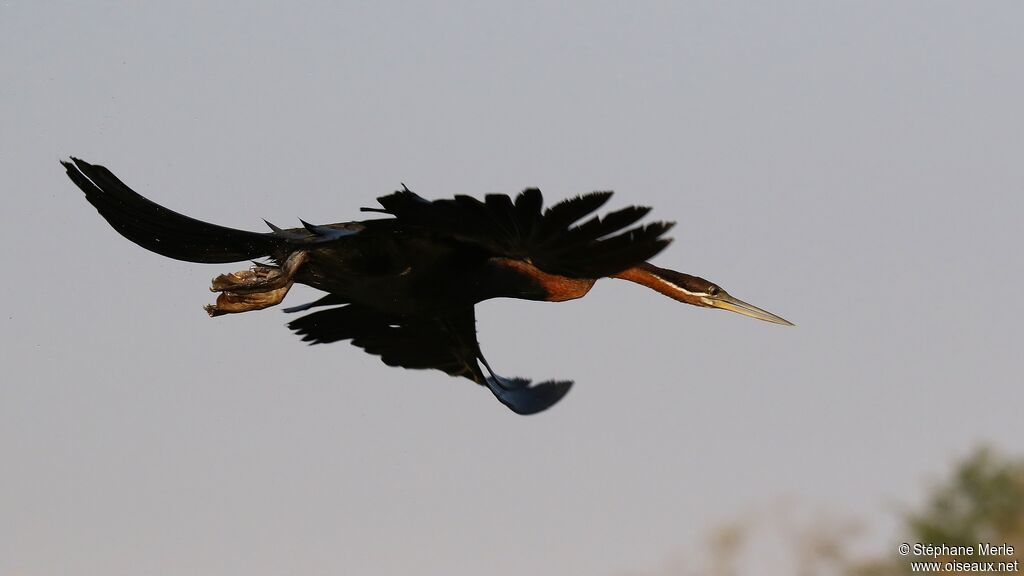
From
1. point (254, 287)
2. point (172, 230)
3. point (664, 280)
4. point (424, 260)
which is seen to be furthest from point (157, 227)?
point (664, 280)

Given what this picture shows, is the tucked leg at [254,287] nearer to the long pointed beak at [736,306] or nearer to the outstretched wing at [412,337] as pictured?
the outstretched wing at [412,337]

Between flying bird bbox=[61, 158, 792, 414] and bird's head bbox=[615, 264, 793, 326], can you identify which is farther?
bird's head bbox=[615, 264, 793, 326]

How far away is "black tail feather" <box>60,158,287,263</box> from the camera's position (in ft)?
17.7

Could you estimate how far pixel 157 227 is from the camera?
5.46 m

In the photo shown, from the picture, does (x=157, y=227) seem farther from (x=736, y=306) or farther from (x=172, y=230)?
(x=736, y=306)

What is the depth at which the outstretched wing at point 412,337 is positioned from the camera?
6180mm

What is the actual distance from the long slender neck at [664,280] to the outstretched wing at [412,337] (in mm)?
690

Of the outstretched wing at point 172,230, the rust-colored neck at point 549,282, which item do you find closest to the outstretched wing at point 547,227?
the rust-colored neck at point 549,282

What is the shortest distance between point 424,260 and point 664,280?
44.8 inches

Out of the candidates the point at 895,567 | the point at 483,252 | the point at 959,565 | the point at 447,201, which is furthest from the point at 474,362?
the point at 895,567

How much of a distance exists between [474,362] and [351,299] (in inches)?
29.2

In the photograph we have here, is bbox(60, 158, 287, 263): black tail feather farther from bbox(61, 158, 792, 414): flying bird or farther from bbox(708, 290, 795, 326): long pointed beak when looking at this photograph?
bbox(708, 290, 795, 326): long pointed beak

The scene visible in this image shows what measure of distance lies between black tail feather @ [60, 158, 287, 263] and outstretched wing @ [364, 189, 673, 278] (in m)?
0.87

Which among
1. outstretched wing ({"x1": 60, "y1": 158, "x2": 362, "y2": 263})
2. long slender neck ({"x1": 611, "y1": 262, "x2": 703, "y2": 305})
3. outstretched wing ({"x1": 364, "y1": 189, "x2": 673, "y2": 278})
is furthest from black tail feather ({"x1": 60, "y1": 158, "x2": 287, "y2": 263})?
long slender neck ({"x1": 611, "y1": 262, "x2": 703, "y2": 305})
